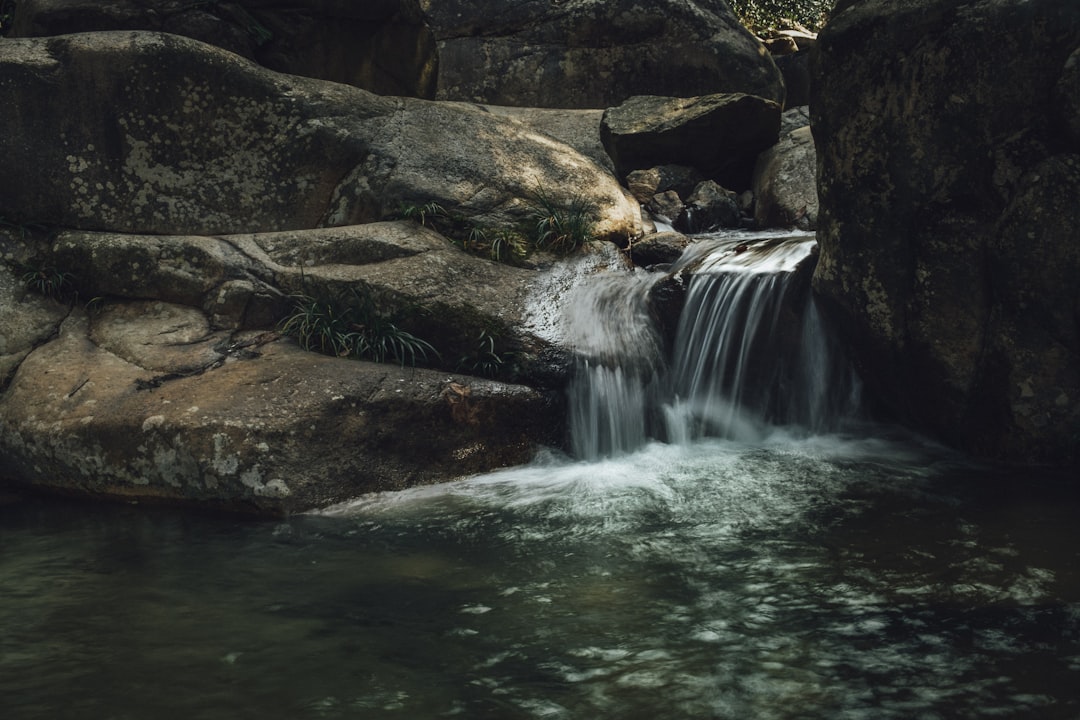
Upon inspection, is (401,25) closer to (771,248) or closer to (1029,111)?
(771,248)

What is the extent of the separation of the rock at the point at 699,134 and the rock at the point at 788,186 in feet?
1.08

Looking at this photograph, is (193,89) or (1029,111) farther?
(193,89)

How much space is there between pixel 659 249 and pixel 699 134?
238 cm

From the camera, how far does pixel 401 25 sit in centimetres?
942

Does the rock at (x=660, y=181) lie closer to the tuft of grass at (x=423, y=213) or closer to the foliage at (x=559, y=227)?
the foliage at (x=559, y=227)

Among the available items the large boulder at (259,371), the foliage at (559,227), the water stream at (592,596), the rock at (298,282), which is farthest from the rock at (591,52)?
the water stream at (592,596)

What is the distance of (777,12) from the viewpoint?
1783cm

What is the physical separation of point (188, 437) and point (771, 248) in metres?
4.70

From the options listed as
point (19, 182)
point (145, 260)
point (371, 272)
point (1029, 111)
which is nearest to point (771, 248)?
point (1029, 111)

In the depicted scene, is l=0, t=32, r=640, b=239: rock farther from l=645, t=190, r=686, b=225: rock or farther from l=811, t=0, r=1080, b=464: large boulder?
l=811, t=0, r=1080, b=464: large boulder

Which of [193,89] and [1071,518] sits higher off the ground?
[193,89]

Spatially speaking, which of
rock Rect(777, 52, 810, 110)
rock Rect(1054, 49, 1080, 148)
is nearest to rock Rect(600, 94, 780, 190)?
rock Rect(777, 52, 810, 110)

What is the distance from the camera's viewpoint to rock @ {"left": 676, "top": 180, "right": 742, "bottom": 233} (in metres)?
9.43

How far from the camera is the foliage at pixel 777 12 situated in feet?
57.3
